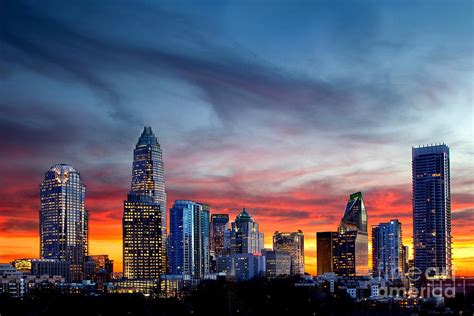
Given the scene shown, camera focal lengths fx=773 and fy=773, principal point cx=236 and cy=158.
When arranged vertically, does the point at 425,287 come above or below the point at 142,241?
below

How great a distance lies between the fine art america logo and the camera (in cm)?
14500

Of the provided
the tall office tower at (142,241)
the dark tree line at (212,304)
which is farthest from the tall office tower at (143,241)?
the dark tree line at (212,304)

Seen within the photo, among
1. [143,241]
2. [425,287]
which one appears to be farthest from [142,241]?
[425,287]

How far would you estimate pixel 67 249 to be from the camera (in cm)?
19862

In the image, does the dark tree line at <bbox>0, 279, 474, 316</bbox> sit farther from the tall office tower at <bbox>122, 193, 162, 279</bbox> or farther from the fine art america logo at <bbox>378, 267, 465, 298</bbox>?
the tall office tower at <bbox>122, 193, 162, 279</bbox>

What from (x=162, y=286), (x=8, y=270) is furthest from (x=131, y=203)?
(x=8, y=270)

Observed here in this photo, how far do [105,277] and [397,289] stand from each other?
71.2 m

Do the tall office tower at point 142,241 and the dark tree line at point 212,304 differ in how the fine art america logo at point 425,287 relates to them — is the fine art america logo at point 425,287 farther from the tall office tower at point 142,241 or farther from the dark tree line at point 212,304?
the tall office tower at point 142,241

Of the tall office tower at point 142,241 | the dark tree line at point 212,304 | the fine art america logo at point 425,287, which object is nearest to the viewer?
the dark tree line at point 212,304

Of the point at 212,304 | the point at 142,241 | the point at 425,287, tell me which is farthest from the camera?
the point at 142,241

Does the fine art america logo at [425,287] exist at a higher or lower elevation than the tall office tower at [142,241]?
lower

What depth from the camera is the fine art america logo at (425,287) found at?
145 meters

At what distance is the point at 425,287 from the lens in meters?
160

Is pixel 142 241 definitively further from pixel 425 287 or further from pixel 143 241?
pixel 425 287
